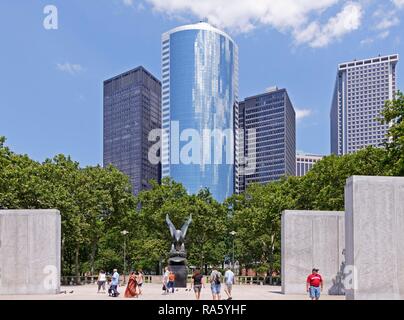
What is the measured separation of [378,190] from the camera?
23.0 metres

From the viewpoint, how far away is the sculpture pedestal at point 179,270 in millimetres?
39531

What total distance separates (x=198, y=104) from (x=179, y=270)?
7795cm

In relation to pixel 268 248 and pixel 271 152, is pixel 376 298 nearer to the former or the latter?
pixel 268 248

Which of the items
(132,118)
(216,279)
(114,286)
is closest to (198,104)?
(132,118)

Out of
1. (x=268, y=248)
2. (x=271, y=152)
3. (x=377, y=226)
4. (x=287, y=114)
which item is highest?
(x=287, y=114)

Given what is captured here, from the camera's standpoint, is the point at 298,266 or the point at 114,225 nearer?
the point at 298,266

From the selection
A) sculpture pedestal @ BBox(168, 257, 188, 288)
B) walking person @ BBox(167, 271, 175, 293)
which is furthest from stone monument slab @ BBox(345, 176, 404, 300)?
sculpture pedestal @ BBox(168, 257, 188, 288)

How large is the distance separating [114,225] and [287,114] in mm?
122633

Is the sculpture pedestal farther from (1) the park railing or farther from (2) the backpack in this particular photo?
(2) the backpack

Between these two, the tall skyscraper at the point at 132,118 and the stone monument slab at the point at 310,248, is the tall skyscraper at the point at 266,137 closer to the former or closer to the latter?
the tall skyscraper at the point at 132,118

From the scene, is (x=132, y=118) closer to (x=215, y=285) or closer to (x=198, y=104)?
(x=198, y=104)

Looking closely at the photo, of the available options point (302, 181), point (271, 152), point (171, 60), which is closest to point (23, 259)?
point (302, 181)

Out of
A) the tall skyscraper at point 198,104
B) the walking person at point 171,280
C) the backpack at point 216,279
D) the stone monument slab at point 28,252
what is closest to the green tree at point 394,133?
the backpack at point 216,279

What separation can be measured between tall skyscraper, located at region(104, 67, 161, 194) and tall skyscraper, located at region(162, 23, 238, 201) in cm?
387
